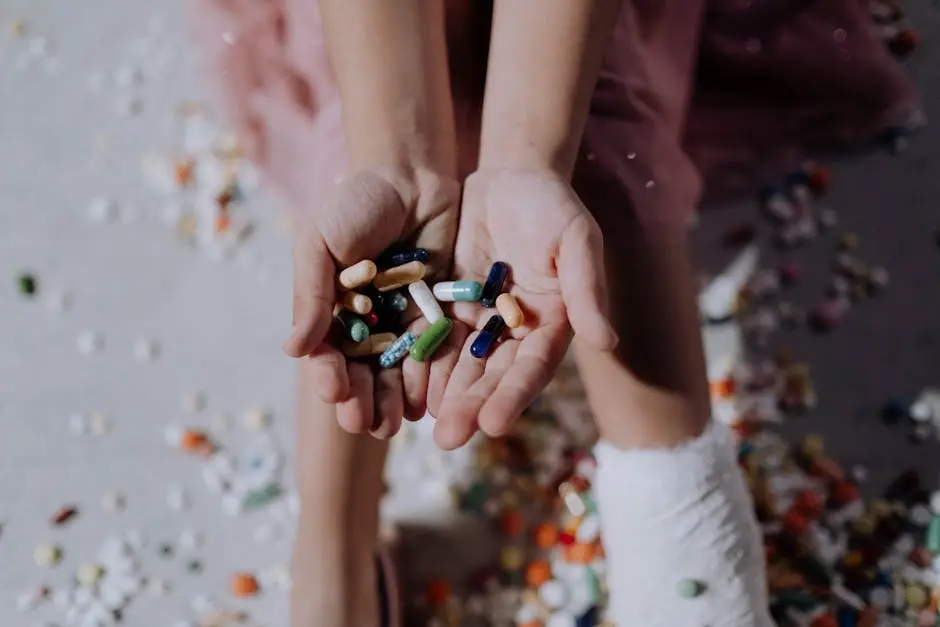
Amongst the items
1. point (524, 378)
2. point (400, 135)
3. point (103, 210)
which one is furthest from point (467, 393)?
point (103, 210)

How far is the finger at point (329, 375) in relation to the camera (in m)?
0.67

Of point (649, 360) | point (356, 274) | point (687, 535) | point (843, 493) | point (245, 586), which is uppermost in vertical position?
point (356, 274)

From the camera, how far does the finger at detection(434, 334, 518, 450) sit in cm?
66

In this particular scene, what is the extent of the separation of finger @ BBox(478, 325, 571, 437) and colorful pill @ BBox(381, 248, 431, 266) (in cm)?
13

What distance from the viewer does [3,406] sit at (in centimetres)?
111

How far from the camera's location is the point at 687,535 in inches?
32.0

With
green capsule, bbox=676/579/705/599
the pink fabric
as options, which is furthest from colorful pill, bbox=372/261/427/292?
green capsule, bbox=676/579/705/599

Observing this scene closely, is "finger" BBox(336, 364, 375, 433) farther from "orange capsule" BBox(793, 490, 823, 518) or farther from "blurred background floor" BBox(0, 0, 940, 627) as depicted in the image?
"orange capsule" BBox(793, 490, 823, 518)

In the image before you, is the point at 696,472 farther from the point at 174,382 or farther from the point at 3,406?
the point at 3,406

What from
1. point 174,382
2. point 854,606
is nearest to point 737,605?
point 854,606

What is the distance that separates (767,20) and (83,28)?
93cm

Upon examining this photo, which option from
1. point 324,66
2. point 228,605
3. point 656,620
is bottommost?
point 228,605

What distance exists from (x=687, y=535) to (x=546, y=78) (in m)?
0.41

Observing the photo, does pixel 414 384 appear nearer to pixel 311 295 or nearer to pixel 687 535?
pixel 311 295
